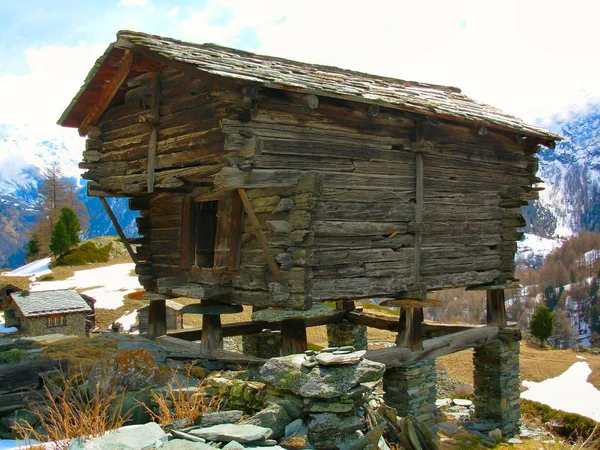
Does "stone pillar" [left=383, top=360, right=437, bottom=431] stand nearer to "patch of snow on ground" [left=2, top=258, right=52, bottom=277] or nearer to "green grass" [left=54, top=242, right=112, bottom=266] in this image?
"patch of snow on ground" [left=2, top=258, right=52, bottom=277]

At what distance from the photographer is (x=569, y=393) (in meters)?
20.8

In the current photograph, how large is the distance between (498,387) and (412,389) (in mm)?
3469

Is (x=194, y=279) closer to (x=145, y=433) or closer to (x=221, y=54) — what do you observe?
(x=221, y=54)

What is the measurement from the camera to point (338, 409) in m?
5.60

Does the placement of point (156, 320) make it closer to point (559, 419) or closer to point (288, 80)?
point (288, 80)

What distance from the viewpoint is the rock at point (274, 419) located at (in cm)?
535

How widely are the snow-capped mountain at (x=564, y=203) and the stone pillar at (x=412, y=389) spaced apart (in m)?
157

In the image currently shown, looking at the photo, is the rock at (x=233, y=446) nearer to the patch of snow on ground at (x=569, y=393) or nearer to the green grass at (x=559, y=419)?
the green grass at (x=559, y=419)

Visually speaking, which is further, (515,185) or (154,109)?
(515,185)

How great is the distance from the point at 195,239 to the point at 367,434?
21.4ft

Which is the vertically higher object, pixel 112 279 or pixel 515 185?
pixel 515 185

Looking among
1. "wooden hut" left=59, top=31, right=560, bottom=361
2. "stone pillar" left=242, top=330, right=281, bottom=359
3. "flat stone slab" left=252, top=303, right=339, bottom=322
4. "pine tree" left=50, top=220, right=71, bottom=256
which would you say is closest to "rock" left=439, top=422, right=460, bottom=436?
"wooden hut" left=59, top=31, right=560, bottom=361

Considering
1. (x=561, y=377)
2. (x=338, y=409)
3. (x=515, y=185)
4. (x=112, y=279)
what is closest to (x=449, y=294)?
(x=112, y=279)

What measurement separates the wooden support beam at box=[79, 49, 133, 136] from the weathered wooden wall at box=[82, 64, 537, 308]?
30cm
